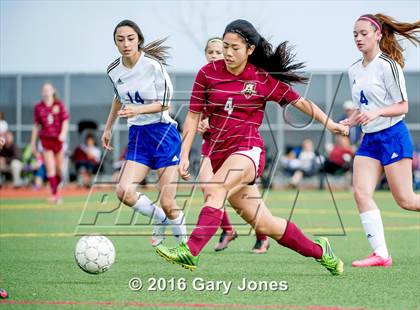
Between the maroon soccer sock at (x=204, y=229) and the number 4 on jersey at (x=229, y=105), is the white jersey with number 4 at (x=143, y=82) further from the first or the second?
the maroon soccer sock at (x=204, y=229)

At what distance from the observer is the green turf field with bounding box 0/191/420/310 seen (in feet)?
21.6

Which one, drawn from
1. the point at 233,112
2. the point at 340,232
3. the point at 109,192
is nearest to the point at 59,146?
the point at 109,192

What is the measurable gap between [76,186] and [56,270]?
59.6 feet

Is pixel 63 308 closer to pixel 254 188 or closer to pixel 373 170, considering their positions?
pixel 254 188

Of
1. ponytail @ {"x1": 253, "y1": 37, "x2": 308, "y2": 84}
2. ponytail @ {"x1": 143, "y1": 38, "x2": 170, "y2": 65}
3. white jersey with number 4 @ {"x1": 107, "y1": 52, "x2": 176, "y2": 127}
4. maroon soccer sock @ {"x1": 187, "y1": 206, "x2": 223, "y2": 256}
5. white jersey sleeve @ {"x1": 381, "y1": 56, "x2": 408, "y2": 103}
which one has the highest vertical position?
ponytail @ {"x1": 253, "y1": 37, "x2": 308, "y2": 84}

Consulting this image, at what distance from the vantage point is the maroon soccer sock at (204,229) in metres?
7.16

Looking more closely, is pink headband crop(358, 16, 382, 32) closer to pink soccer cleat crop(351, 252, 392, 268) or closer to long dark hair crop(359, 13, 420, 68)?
long dark hair crop(359, 13, 420, 68)

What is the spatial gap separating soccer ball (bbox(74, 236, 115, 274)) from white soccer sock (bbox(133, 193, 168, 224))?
83.3 inches

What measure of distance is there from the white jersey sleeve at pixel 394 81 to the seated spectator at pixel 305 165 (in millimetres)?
16090

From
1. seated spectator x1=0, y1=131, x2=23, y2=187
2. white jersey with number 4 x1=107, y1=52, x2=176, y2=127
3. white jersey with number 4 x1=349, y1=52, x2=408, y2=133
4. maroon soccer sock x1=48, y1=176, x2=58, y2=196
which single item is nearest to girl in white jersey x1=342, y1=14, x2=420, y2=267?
white jersey with number 4 x1=349, y1=52, x2=408, y2=133

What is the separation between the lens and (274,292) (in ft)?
23.1

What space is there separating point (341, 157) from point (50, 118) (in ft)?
28.7

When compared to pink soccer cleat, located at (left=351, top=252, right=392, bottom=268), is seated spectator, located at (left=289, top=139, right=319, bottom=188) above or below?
below

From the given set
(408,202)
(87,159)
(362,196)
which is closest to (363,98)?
(362,196)
